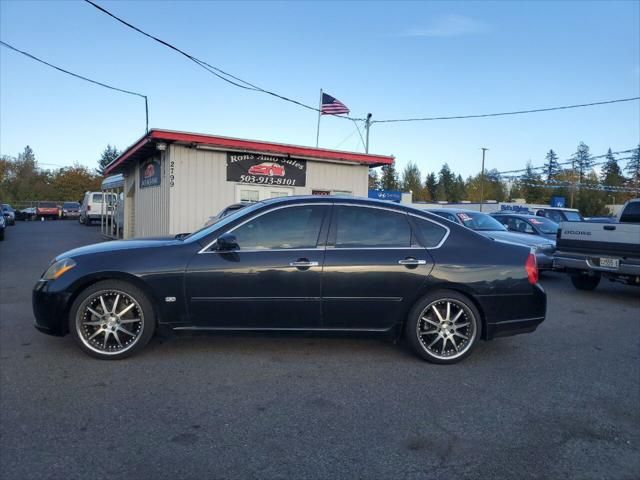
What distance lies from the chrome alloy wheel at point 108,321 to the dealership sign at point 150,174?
407 inches

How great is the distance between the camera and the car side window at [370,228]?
16.5ft

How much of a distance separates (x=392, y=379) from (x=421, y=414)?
2.37ft

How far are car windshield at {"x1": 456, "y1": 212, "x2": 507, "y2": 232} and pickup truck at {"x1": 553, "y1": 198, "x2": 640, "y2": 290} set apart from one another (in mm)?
2523

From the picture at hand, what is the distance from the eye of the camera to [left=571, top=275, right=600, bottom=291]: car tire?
32.7ft

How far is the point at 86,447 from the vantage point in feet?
10.6

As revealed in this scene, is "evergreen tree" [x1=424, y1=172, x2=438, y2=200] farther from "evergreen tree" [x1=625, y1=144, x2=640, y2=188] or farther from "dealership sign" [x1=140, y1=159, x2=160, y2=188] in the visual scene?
"dealership sign" [x1=140, y1=159, x2=160, y2=188]

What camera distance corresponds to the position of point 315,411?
3828mm

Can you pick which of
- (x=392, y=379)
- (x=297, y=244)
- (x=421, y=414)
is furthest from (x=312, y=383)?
(x=297, y=244)

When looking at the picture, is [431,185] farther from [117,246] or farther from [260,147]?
[117,246]

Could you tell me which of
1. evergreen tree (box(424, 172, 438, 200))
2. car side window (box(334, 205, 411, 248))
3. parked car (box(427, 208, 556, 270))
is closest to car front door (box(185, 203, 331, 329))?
car side window (box(334, 205, 411, 248))

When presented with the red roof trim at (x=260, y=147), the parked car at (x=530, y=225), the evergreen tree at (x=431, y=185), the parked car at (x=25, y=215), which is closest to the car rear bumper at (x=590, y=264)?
the parked car at (x=530, y=225)

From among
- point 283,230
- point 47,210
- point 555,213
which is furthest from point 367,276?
point 47,210

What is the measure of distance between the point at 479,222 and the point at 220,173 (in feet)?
22.8

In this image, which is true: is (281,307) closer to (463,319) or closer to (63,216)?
(463,319)
